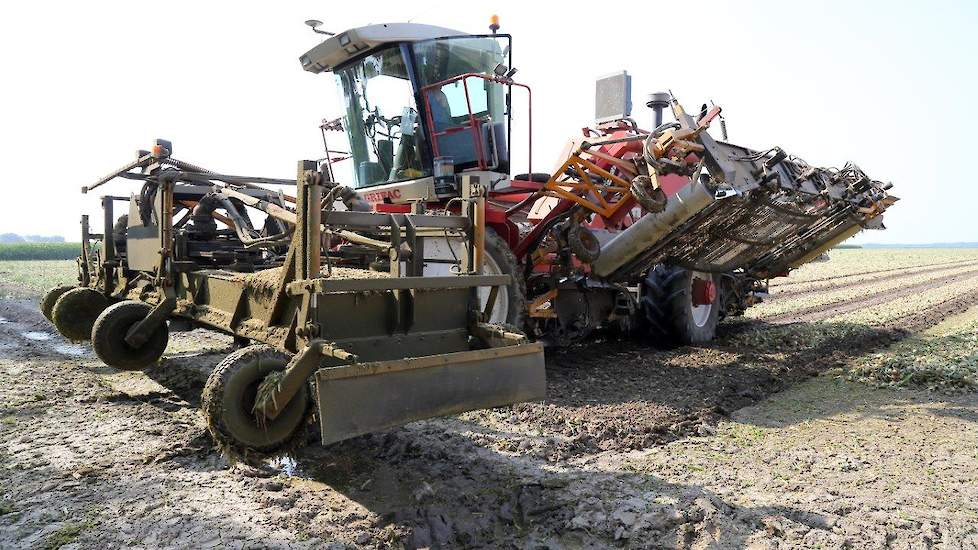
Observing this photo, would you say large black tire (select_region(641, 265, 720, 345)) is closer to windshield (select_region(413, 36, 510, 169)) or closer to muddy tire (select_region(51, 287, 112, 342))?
windshield (select_region(413, 36, 510, 169))

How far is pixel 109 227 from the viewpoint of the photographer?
21.6 ft

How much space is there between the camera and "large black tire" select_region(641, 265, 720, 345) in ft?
25.1

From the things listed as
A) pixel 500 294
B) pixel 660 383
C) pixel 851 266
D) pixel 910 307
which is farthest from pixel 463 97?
pixel 851 266

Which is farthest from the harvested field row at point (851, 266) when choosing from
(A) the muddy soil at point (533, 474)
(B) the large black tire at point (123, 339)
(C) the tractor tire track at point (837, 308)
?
(B) the large black tire at point (123, 339)

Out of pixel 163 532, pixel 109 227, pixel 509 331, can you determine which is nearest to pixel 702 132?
pixel 509 331

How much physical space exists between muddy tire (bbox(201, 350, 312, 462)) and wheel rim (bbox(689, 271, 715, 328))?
17.8ft

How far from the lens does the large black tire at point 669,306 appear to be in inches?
301

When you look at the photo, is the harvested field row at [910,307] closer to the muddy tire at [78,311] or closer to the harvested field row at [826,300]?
the harvested field row at [826,300]

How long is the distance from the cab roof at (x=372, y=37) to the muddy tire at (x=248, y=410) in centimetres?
438

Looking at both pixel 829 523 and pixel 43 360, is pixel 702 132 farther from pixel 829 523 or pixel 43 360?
pixel 43 360

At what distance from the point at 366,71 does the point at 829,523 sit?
20.1 ft

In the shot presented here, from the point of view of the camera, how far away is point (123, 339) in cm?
521

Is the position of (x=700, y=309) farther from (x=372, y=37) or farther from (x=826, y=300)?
(x=826, y=300)

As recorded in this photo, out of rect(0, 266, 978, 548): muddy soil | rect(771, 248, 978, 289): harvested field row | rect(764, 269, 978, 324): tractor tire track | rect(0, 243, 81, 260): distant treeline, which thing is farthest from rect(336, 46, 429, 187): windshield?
rect(0, 243, 81, 260): distant treeline
